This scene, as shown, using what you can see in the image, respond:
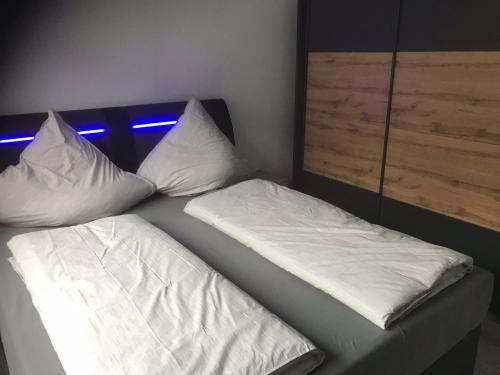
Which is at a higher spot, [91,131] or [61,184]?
[91,131]

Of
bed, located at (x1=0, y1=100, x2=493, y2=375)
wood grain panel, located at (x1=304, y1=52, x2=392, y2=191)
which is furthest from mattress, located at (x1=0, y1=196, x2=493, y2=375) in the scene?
wood grain panel, located at (x1=304, y1=52, x2=392, y2=191)

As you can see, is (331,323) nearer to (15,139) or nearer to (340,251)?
(340,251)

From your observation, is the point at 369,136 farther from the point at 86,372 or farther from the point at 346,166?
the point at 86,372

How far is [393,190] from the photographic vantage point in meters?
2.62

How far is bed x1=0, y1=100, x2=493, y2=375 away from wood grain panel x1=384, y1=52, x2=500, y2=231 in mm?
856

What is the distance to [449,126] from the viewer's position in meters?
2.21

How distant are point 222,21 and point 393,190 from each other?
163 centimetres

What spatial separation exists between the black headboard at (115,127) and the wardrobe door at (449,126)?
1298mm

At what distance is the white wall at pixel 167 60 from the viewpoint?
6.87ft

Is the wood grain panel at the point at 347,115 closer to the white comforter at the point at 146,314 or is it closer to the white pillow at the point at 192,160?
the white pillow at the point at 192,160

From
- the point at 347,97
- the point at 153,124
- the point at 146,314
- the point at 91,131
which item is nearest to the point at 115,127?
the point at 91,131

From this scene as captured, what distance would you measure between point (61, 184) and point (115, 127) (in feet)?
1.80

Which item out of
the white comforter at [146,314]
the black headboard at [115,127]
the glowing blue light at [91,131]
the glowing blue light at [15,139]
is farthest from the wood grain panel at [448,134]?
the glowing blue light at [15,139]

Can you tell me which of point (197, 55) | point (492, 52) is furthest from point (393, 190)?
point (197, 55)
